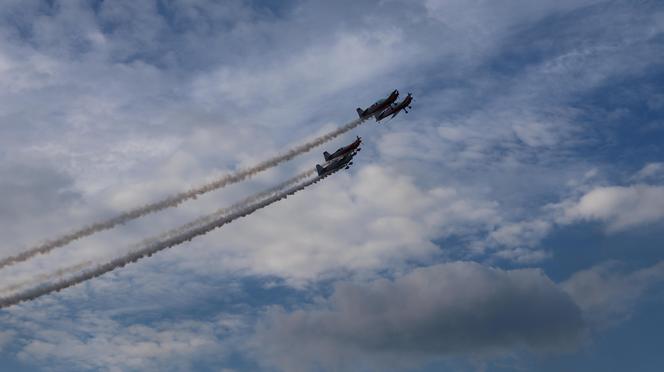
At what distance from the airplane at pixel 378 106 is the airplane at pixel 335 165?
11112mm

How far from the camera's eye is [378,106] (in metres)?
190

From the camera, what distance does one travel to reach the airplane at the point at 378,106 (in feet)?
622

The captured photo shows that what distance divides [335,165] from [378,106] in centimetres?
2188

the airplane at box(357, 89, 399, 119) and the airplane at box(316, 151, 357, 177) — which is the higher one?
the airplane at box(357, 89, 399, 119)

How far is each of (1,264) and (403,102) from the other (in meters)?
112

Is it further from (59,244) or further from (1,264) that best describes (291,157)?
(1,264)

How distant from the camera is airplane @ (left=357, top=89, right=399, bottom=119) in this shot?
190 metres

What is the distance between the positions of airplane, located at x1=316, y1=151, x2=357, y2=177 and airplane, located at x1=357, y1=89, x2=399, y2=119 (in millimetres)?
11112

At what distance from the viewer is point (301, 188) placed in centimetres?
17538

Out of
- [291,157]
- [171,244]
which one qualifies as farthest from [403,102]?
[171,244]

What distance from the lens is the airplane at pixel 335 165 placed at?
181 meters

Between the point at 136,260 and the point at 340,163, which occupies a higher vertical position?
the point at 340,163

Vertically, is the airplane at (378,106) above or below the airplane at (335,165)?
above

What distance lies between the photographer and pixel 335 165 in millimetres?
183500
